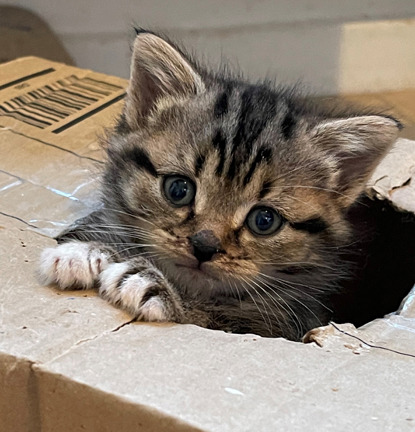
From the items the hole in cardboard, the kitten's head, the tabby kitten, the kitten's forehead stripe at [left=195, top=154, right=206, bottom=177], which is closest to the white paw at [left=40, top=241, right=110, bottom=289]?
the tabby kitten

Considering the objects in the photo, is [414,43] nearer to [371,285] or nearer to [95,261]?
[371,285]

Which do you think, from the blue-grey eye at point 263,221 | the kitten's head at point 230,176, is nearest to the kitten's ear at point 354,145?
the kitten's head at point 230,176

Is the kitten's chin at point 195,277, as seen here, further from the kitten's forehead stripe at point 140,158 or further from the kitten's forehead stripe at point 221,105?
the kitten's forehead stripe at point 221,105

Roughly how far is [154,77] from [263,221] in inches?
17.5

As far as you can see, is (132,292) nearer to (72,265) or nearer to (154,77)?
(72,265)

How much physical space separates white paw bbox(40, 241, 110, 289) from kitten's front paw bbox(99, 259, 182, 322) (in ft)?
0.10

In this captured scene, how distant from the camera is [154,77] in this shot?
1583mm

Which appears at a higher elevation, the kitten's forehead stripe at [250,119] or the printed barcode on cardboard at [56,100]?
the kitten's forehead stripe at [250,119]

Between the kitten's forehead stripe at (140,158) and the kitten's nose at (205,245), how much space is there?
207 millimetres

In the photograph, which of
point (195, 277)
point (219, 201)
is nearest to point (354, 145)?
point (219, 201)

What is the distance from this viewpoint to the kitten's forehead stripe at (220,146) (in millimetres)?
1411

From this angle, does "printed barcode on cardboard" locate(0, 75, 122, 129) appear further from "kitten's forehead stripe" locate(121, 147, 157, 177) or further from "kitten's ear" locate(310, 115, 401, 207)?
"kitten's ear" locate(310, 115, 401, 207)

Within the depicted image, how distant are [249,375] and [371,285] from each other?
3.66 feet

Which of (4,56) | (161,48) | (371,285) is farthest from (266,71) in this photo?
(161,48)
